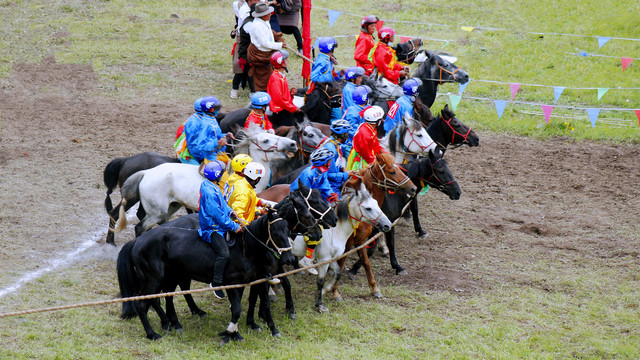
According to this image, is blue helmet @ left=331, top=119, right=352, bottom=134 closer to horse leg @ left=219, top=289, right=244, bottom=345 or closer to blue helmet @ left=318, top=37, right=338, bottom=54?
blue helmet @ left=318, top=37, right=338, bottom=54

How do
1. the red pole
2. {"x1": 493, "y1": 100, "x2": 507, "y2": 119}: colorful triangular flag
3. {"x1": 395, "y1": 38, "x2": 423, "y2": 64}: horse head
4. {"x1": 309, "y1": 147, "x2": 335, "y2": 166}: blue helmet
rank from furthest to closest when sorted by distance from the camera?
1. {"x1": 493, "y1": 100, "x2": 507, "y2": 119}: colorful triangular flag
2. the red pole
3. {"x1": 395, "y1": 38, "x2": 423, "y2": 64}: horse head
4. {"x1": 309, "y1": 147, "x2": 335, "y2": 166}: blue helmet

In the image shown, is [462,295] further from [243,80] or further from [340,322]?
[243,80]

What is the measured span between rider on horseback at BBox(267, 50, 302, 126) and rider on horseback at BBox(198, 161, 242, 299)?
4334 millimetres

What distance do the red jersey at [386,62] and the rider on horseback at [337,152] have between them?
118 inches

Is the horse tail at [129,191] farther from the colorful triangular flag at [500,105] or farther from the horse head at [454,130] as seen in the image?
the colorful triangular flag at [500,105]

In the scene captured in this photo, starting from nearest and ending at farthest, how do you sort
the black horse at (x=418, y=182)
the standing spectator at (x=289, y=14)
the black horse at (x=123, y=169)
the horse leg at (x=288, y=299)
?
the horse leg at (x=288, y=299), the black horse at (x=418, y=182), the black horse at (x=123, y=169), the standing spectator at (x=289, y=14)

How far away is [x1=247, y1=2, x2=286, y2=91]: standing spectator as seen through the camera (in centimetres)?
1451

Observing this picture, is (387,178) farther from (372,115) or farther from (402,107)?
(402,107)

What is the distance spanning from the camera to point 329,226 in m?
8.90

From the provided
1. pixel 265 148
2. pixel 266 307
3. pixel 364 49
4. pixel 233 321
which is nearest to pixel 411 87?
pixel 364 49

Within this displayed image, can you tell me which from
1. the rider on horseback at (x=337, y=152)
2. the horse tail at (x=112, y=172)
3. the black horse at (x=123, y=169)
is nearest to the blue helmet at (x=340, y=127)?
the rider on horseback at (x=337, y=152)

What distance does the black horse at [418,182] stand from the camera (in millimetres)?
10531

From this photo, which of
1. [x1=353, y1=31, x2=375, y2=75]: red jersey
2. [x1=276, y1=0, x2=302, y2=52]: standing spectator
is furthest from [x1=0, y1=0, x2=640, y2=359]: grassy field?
[x1=353, y1=31, x2=375, y2=75]: red jersey

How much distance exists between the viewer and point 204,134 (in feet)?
34.2
